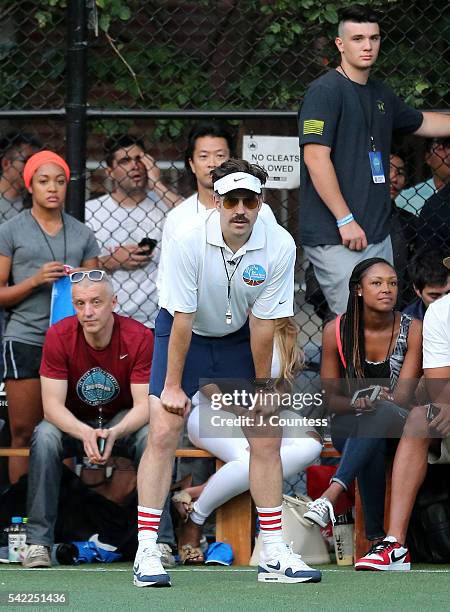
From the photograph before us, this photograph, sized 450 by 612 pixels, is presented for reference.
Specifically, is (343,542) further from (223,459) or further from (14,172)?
(14,172)

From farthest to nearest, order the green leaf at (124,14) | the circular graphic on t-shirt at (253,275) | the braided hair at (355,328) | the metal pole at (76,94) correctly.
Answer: the green leaf at (124,14) < the metal pole at (76,94) < the braided hair at (355,328) < the circular graphic on t-shirt at (253,275)

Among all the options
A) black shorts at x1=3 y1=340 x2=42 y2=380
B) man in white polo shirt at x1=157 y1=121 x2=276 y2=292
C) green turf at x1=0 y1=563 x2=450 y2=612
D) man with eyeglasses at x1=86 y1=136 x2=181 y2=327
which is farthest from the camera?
man with eyeglasses at x1=86 y1=136 x2=181 y2=327

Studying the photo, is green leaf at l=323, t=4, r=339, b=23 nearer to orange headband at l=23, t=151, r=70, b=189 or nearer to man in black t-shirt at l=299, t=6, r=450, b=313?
man in black t-shirt at l=299, t=6, r=450, b=313

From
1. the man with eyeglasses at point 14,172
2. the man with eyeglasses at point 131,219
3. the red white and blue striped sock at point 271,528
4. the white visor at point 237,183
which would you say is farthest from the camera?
the man with eyeglasses at point 14,172

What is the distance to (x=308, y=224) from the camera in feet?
20.6

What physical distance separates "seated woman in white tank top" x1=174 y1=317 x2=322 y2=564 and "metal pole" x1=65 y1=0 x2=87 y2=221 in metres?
1.44

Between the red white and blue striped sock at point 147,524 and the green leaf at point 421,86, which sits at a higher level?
the green leaf at point 421,86

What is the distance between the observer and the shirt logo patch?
20.3 feet

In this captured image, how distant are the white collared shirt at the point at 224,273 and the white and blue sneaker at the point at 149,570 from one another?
3.00ft

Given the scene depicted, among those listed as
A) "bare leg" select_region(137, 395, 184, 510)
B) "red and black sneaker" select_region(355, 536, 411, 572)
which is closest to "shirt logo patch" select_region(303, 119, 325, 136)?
"bare leg" select_region(137, 395, 184, 510)

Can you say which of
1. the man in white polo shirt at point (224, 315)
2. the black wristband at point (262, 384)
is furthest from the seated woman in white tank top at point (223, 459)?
the man in white polo shirt at point (224, 315)

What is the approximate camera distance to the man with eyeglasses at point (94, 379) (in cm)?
595

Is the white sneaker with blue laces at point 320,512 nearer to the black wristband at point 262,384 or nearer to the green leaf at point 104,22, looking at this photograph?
the black wristband at point 262,384

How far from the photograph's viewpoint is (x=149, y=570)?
4.85 m
